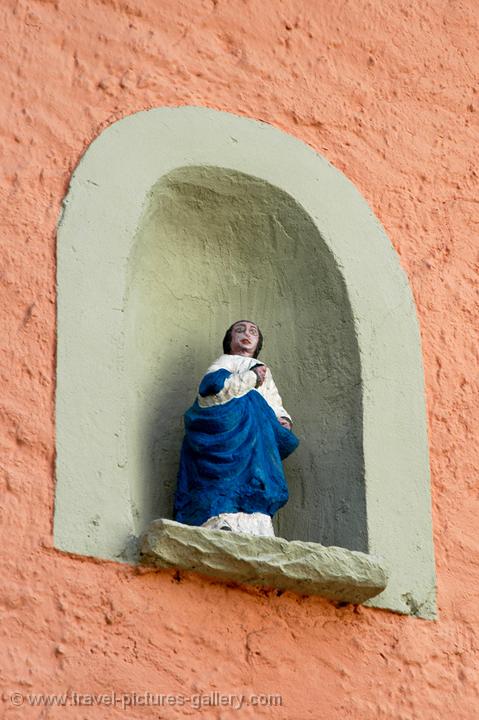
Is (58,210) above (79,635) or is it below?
above

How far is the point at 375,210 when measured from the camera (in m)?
6.36

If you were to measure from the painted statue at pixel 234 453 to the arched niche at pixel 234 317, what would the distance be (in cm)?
16

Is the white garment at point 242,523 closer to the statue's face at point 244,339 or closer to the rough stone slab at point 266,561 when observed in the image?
the rough stone slab at point 266,561

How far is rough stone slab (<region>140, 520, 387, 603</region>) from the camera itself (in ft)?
17.3

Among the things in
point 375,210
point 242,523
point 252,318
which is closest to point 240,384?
point 242,523

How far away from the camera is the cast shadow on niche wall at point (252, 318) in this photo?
19.5 feet

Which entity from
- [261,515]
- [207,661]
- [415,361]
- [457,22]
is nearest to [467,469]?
[415,361]

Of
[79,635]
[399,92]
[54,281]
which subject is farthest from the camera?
[399,92]

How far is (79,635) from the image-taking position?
16.7ft

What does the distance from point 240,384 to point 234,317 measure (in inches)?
23.5

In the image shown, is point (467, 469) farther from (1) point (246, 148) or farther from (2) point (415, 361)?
(1) point (246, 148)

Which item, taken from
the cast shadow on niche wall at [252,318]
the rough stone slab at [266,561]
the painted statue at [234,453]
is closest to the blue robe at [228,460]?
the painted statue at [234,453]

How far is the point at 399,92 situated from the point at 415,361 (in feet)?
3.50

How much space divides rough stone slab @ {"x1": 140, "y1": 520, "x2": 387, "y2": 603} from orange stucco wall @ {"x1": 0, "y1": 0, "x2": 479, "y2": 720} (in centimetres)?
6
